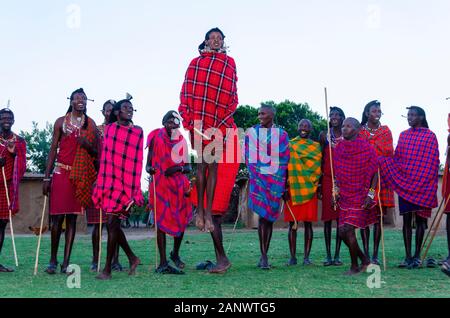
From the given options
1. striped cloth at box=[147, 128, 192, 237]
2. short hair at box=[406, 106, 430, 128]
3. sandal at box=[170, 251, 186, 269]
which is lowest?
sandal at box=[170, 251, 186, 269]

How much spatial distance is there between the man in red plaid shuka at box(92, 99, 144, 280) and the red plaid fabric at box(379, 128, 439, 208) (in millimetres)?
3769

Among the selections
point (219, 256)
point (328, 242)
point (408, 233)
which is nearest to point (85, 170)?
point (219, 256)

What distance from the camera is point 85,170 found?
8.01 metres

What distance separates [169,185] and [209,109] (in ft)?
5.30

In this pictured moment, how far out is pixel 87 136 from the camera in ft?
26.3

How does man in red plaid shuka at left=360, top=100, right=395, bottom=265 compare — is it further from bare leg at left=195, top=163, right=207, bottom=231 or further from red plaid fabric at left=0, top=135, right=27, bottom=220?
red plaid fabric at left=0, top=135, right=27, bottom=220

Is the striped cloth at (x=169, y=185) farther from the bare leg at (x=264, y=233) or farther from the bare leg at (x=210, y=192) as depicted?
the bare leg at (x=210, y=192)

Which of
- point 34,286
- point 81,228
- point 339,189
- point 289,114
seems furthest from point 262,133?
point 289,114

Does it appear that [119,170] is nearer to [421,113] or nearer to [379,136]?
[379,136]

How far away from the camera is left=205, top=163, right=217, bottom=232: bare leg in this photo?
7078mm

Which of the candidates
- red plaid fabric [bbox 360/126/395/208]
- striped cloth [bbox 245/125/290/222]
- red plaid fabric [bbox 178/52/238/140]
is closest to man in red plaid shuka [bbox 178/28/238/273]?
red plaid fabric [bbox 178/52/238/140]

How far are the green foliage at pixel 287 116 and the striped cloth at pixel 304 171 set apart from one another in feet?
94.3

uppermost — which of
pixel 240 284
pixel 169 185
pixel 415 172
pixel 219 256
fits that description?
pixel 415 172
